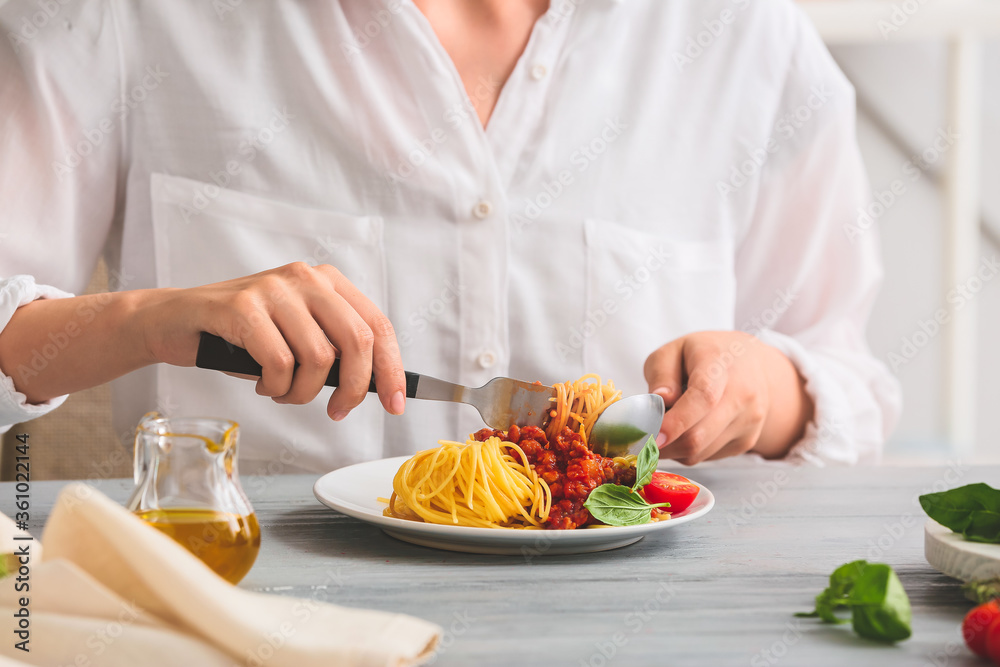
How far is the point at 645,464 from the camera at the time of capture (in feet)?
2.99

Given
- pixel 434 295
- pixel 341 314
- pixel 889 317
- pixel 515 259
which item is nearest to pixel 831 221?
pixel 515 259

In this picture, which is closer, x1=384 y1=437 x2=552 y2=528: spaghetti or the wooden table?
the wooden table

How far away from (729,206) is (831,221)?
22 centimetres

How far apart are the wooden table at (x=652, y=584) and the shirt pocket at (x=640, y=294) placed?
503 mm

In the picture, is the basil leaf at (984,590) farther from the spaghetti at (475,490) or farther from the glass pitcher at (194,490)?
the glass pitcher at (194,490)

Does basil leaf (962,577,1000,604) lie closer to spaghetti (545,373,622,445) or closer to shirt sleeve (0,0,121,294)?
spaghetti (545,373,622,445)

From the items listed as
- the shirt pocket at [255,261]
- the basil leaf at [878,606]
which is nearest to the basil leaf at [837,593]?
the basil leaf at [878,606]

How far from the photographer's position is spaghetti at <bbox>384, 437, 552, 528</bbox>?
0.90 m

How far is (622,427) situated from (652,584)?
0.28 metres

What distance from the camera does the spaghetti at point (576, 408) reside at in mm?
1036

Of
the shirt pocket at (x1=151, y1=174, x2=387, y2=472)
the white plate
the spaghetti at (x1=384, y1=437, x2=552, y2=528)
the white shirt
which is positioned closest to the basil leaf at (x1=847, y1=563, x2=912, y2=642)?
the white plate

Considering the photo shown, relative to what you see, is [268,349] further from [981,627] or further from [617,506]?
[981,627]

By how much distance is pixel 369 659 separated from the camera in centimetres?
53

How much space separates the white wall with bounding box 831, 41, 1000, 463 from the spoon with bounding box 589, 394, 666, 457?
2.82m
